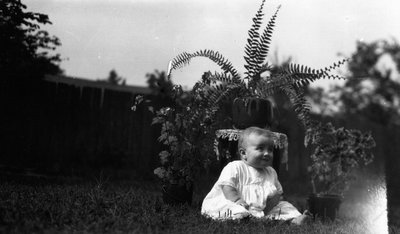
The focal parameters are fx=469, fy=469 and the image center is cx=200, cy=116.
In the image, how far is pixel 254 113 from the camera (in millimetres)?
3965

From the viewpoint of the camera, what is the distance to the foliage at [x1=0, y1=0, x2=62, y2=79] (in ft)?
16.5

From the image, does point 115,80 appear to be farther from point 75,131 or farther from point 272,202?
point 272,202

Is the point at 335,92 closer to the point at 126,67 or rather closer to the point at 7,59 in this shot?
the point at 126,67

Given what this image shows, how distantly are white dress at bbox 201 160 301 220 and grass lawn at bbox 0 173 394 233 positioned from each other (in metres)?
0.16

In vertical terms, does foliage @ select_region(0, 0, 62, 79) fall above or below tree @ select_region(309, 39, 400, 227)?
below

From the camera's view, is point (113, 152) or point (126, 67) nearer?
point (126, 67)

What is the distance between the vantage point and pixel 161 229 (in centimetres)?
267

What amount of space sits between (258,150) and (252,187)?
288 millimetres

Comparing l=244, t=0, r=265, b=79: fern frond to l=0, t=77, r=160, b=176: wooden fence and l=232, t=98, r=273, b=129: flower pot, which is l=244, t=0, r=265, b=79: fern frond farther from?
l=0, t=77, r=160, b=176: wooden fence

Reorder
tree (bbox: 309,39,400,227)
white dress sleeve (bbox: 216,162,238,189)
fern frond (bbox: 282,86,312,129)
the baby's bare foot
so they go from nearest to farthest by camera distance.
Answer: the baby's bare foot → white dress sleeve (bbox: 216,162,238,189) → fern frond (bbox: 282,86,312,129) → tree (bbox: 309,39,400,227)

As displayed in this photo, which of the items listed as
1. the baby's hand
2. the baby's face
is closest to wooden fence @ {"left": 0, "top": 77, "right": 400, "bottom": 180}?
the baby's face

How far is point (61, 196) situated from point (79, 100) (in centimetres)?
396

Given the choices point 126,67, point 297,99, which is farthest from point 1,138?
point 297,99

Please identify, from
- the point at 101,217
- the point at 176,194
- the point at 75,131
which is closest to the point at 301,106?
the point at 176,194
